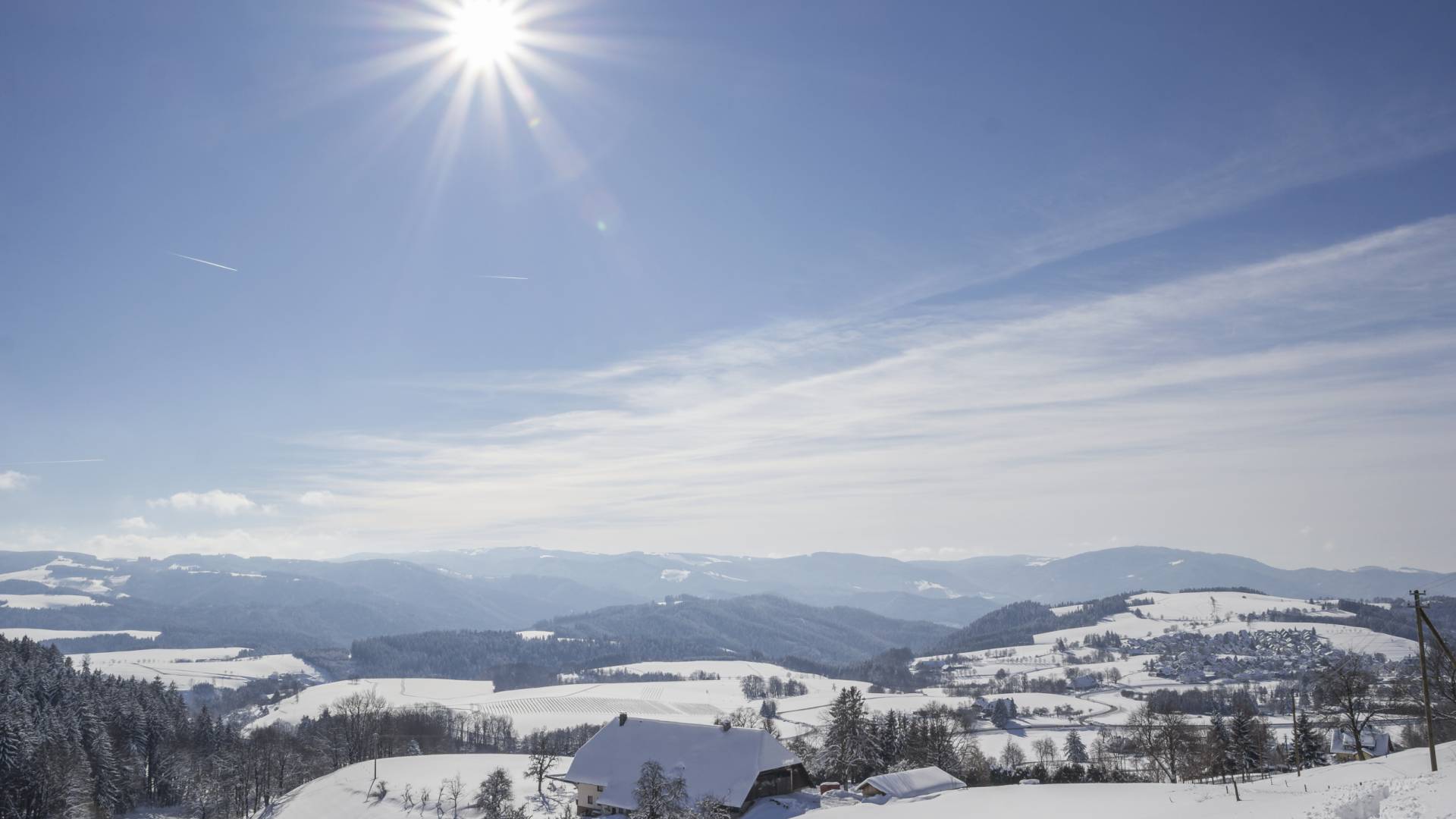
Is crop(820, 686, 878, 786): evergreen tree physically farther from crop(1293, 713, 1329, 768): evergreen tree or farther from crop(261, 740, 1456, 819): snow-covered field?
crop(1293, 713, 1329, 768): evergreen tree

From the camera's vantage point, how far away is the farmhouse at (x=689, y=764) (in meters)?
52.2

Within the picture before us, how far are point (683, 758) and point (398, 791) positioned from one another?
41024mm

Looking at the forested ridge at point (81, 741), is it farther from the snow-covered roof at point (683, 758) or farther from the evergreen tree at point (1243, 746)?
the evergreen tree at point (1243, 746)

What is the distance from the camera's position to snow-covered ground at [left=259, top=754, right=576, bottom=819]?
237 ft

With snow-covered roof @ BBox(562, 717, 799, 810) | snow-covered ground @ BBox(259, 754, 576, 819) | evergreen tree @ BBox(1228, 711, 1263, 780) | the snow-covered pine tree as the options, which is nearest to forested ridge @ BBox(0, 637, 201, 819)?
snow-covered ground @ BBox(259, 754, 576, 819)

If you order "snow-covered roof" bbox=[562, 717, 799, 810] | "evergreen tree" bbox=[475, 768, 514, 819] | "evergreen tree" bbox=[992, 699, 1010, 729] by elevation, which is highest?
"snow-covered roof" bbox=[562, 717, 799, 810]

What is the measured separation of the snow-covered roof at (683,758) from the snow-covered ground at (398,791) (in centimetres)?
1281

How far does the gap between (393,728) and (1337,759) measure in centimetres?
12847

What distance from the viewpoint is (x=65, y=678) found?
80.0m

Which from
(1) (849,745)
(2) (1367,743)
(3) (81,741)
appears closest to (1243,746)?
(1) (849,745)

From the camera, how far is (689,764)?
55156mm

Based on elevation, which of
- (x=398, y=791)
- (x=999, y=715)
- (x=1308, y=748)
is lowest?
(x=999, y=715)

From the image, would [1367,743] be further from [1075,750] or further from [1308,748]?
[1075,750]

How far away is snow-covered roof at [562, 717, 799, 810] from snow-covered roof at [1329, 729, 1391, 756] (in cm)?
6849
